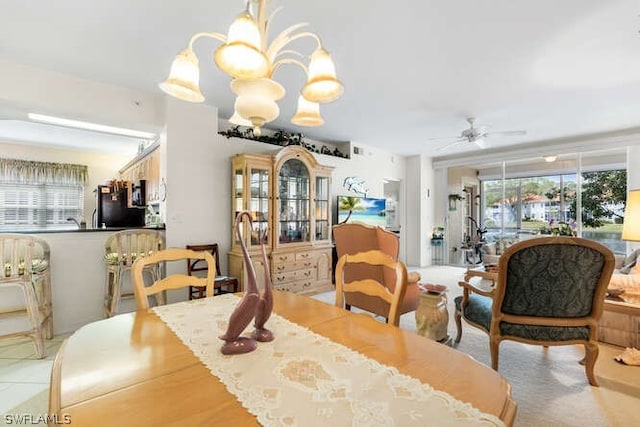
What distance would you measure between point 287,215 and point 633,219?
364 centimetres

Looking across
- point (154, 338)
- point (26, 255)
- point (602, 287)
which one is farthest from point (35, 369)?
point (602, 287)

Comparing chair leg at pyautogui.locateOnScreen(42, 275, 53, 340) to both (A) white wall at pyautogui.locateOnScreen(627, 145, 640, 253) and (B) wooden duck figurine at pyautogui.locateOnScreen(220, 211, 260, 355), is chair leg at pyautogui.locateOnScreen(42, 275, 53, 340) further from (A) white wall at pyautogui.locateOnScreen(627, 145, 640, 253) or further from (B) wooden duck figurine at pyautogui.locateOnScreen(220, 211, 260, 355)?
(A) white wall at pyautogui.locateOnScreen(627, 145, 640, 253)

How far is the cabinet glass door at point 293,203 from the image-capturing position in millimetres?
4123

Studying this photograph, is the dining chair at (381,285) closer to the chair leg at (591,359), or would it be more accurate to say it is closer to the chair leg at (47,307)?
the chair leg at (591,359)

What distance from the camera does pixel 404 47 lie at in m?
2.43

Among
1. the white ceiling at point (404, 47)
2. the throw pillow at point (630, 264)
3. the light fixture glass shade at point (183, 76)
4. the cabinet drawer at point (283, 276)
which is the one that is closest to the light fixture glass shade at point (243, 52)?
the light fixture glass shade at point (183, 76)

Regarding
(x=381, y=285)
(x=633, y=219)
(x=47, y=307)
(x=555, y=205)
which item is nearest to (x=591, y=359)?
(x=633, y=219)

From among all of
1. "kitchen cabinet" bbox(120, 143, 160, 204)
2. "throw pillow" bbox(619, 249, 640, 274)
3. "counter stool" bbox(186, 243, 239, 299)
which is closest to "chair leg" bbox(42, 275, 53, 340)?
"counter stool" bbox(186, 243, 239, 299)

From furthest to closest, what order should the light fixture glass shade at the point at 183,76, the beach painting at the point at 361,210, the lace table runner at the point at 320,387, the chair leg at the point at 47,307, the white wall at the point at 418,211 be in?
the white wall at the point at 418,211 → the beach painting at the point at 361,210 → the chair leg at the point at 47,307 → the light fixture glass shade at the point at 183,76 → the lace table runner at the point at 320,387

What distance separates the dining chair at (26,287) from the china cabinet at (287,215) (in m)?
1.79

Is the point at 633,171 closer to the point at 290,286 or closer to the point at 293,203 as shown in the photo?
the point at 293,203

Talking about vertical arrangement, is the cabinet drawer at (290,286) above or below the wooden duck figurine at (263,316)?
below

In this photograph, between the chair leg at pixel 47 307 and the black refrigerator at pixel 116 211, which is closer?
the chair leg at pixel 47 307

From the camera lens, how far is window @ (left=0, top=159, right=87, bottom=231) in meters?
5.42
